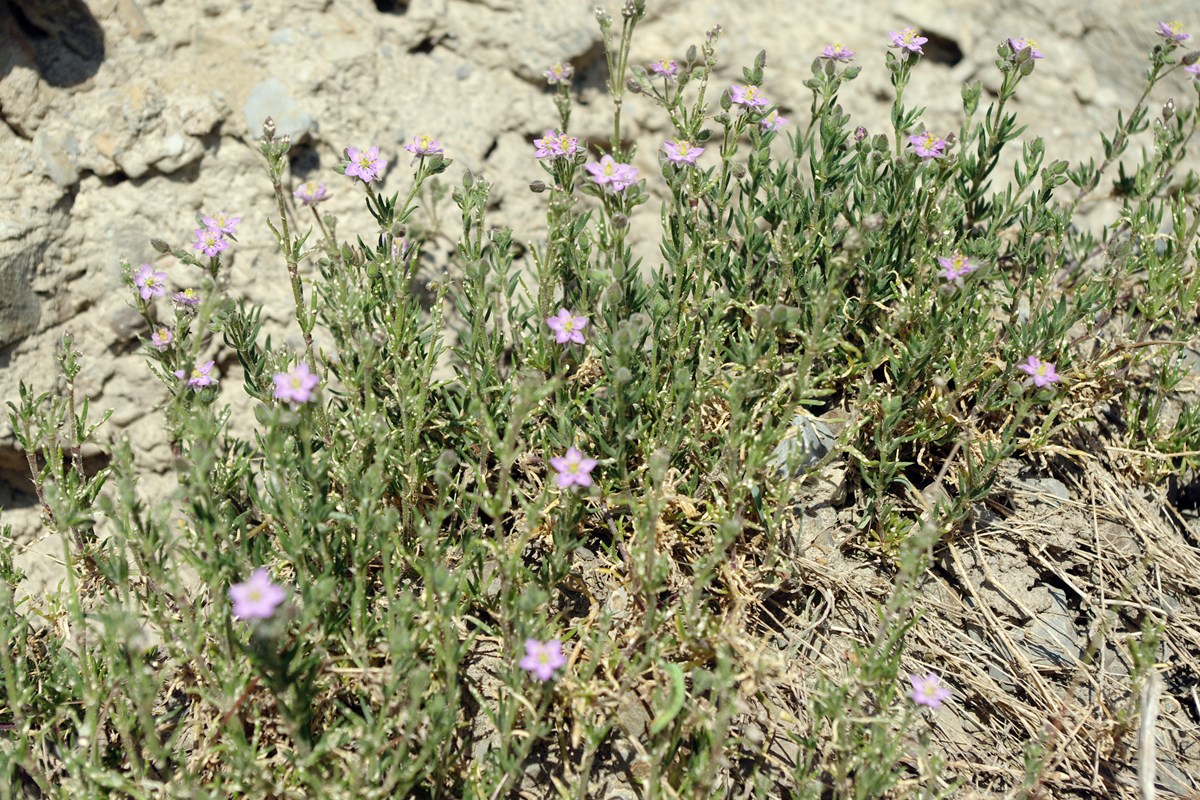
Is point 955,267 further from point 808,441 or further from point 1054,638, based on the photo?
point 1054,638

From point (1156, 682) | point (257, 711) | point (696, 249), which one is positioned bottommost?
point (257, 711)

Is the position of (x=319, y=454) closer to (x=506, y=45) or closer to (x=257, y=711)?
(x=257, y=711)

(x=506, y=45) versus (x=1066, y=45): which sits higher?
(x=1066, y=45)

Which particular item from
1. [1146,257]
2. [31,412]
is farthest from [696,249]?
[31,412]

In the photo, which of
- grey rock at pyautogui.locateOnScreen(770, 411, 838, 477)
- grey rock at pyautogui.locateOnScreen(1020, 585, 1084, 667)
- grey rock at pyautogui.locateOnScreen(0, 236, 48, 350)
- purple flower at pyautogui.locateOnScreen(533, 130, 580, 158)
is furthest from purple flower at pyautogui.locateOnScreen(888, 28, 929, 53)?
grey rock at pyautogui.locateOnScreen(0, 236, 48, 350)

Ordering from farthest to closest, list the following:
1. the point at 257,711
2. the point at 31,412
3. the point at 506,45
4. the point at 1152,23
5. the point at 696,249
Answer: the point at 1152,23 → the point at 506,45 → the point at 696,249 → the point at 31,412 → the point at 257,711

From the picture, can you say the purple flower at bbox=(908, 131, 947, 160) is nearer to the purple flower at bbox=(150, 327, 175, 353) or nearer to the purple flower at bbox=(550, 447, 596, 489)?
the purple flower at bbox=(550, 447, 596, 489)

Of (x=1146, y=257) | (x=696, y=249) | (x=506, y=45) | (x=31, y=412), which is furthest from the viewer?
(x=506, y=45)

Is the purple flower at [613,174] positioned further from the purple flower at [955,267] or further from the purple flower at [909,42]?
the purple flower at [909,42]

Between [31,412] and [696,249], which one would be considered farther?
[696,249]
